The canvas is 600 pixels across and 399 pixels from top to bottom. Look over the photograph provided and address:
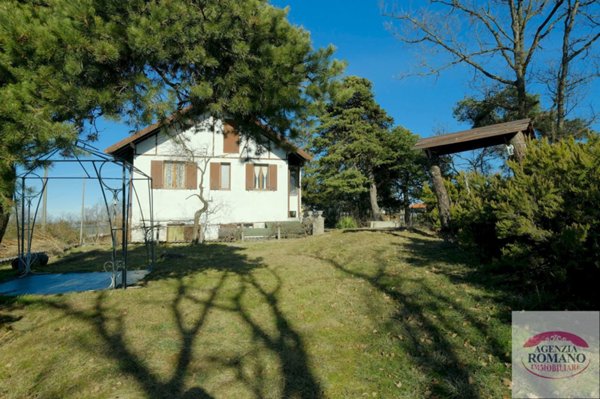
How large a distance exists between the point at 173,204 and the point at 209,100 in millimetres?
14312

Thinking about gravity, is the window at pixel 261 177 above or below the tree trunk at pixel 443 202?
above

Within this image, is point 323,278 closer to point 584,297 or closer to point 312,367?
point 312,367

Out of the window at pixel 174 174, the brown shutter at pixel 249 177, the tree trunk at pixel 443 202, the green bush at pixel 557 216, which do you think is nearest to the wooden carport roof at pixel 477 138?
the tree trunk at pixel 443 202

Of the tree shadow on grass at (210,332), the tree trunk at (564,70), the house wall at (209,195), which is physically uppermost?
the tree trunk at (564,70)

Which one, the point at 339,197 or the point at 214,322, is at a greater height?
the point at 339,197

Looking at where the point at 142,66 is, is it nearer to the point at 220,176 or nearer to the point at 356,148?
the point at 220,176

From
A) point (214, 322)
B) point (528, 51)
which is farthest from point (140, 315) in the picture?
point (528, 51)

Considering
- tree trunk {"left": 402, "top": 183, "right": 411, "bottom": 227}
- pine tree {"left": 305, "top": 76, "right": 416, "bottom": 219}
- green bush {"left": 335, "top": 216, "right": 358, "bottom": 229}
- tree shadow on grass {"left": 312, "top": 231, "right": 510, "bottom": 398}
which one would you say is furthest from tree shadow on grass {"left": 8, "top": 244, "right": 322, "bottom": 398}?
tree trunk {"left": 402, "top": 183, "right": 411, "bottom": 227}

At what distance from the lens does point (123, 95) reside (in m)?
4.13

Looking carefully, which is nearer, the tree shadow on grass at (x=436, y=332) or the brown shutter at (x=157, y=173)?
the tree shadow on grass at (x=436, y=332)

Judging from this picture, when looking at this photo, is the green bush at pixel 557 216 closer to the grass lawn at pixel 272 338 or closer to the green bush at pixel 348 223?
the grass lawn at pixel 272 338

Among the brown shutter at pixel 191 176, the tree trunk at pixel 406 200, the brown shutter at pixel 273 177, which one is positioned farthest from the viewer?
the tree trunk at pixel 406 200

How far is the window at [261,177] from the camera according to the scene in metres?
19.5

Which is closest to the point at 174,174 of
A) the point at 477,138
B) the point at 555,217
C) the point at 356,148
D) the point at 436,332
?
the point at 356,148
